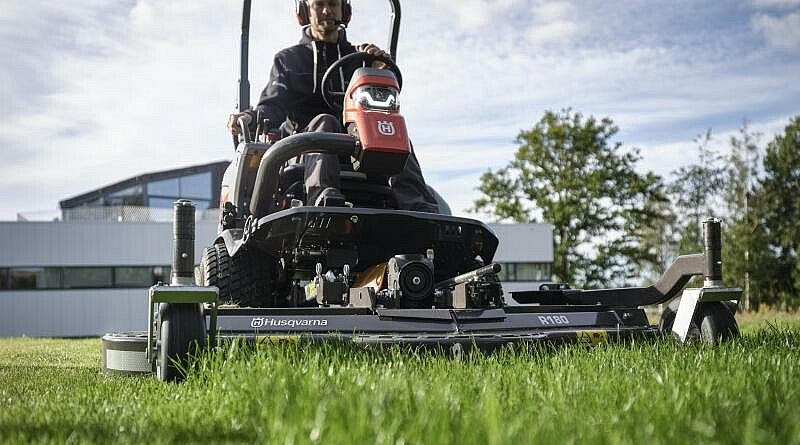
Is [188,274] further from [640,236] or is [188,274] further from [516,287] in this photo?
[640,236]

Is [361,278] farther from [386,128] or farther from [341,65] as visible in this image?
[341,65]

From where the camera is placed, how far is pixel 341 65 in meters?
6.03

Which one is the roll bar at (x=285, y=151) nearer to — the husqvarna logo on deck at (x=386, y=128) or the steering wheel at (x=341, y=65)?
the husqvarna logo on deck at (x=386, y=128)

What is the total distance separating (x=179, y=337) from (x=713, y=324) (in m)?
2.83

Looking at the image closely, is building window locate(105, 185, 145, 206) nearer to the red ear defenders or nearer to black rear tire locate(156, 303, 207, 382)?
the red ear defenders

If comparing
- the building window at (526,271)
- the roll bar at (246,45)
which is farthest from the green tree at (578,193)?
the roll bar at (246,45)

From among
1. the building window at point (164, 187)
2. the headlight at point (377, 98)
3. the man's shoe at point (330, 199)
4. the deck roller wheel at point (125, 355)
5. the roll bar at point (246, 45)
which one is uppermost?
the building window at point (164, 187)

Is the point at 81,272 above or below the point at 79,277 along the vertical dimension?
above

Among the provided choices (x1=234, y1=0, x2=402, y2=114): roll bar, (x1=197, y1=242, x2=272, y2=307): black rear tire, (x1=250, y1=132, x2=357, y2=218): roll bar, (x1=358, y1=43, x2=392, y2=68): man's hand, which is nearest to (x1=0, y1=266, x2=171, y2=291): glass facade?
(x1=234, y1=0, x2=402, y2=114): roll bar

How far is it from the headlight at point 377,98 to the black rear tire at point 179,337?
6.25 ft

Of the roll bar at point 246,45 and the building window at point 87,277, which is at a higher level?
the roll bar at point 246,45

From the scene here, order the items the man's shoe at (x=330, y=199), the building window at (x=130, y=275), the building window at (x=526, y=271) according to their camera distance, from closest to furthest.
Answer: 1. the man's shoe at (x=330, y=199)
2. the building window at (x=130, y=275)
3. the building window at (x=526, y=271)

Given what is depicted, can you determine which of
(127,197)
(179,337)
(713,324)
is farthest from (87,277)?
(713,324)

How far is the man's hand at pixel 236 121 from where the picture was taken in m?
6.40
